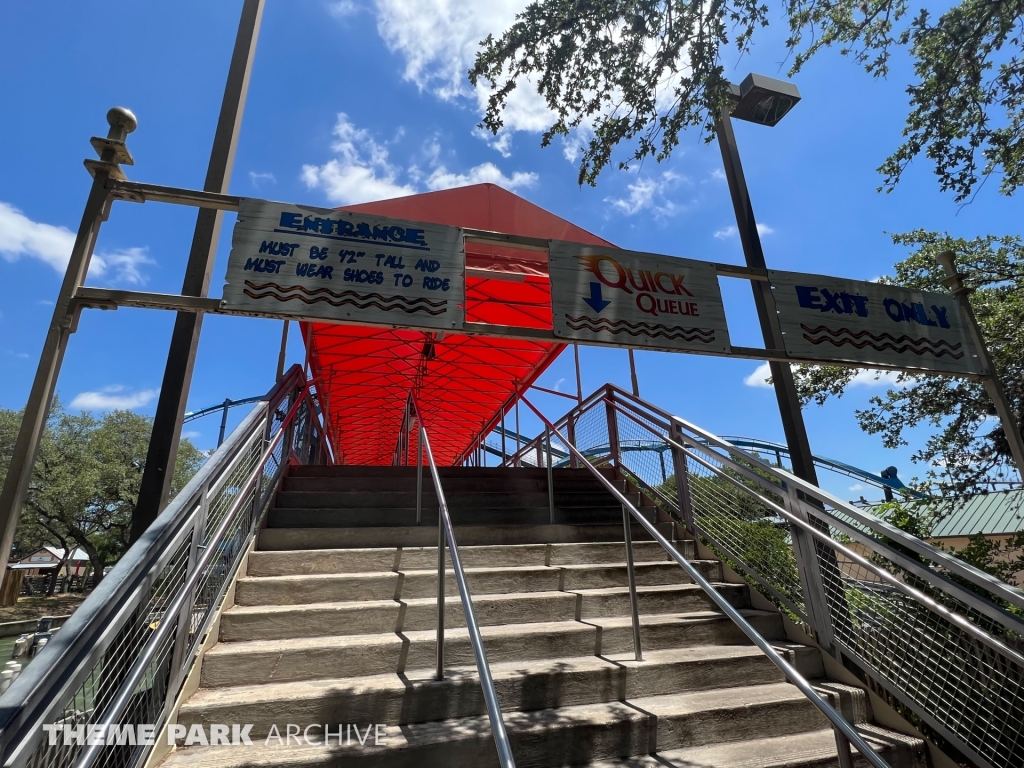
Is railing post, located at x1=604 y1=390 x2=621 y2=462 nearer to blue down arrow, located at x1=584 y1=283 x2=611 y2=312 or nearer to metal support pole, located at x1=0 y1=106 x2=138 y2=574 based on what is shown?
blue down arrow, located at x1=584 y1=283 x2=611 y2=312

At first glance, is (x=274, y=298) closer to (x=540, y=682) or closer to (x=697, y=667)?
(x=540, y=682)

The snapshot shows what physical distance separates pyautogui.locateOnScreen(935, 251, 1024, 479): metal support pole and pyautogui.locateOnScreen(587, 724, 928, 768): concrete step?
8.60 feet

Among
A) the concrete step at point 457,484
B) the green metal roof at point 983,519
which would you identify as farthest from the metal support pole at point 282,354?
the green metal roof at point 983,519

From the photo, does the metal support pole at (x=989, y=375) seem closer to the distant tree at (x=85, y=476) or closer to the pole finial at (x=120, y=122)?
the pole finial at (x=120, y=122)

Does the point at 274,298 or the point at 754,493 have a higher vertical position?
the point at 274,298

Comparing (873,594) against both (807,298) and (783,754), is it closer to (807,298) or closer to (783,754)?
(783,754)

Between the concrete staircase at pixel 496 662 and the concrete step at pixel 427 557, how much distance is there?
0.04 ft

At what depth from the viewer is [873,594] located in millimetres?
3279

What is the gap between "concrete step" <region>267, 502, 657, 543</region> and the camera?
4277mm

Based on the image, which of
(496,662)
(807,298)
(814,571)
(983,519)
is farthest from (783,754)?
(983,519)

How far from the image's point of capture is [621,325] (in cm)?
381

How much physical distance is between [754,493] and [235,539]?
3.46 meters

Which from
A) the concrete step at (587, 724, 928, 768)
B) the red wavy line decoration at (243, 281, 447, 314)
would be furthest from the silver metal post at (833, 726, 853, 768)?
the red wavy line decoration at (243, 281, 447, 314)

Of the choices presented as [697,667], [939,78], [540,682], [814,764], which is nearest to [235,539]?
[540,682]
